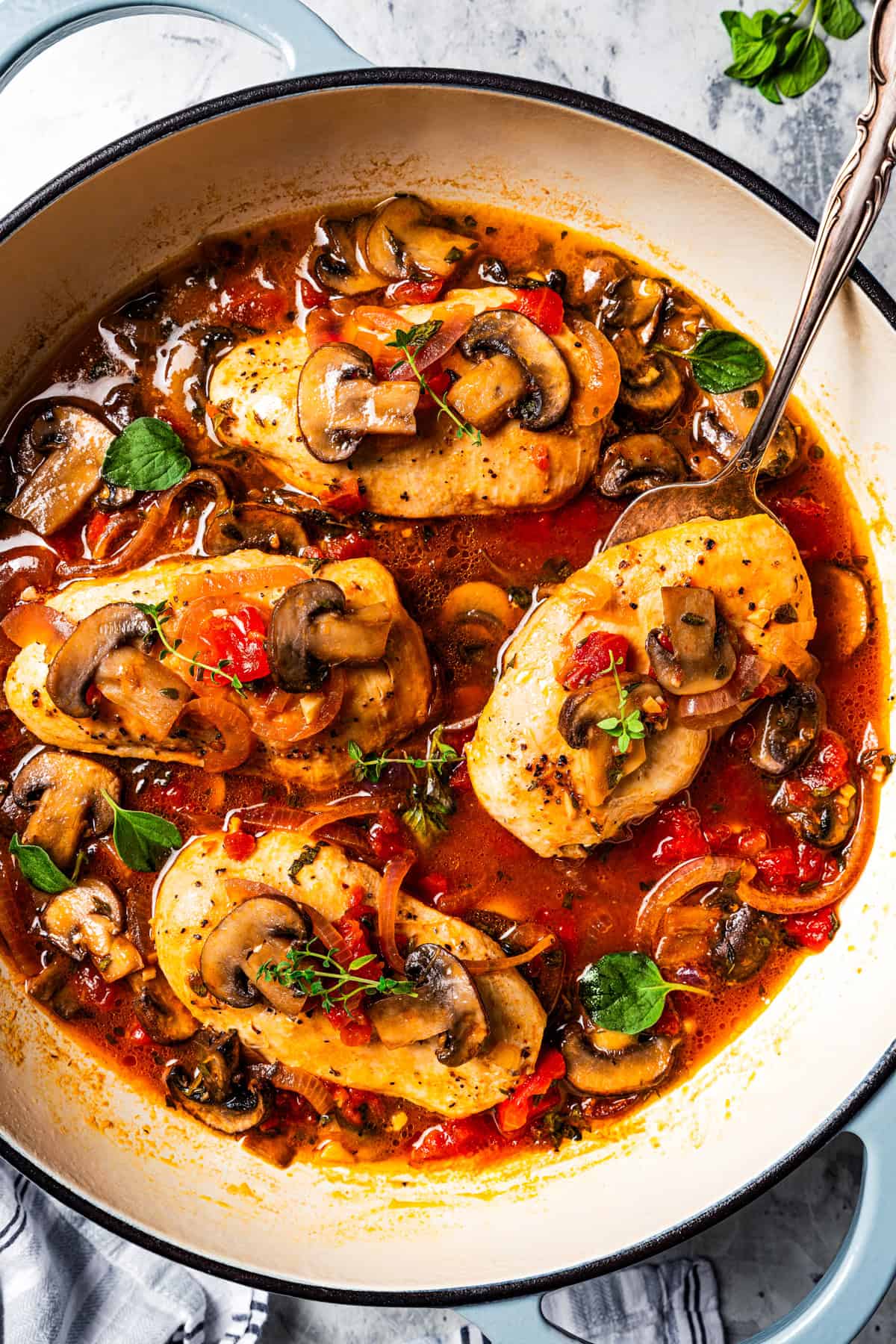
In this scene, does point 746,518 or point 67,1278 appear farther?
point 67,1278

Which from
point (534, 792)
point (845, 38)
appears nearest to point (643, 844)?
point (534, 792)

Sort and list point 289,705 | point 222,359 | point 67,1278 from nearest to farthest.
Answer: point 289,705
point 222,359
point 67,1278

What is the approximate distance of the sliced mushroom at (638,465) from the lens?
4.29 meters

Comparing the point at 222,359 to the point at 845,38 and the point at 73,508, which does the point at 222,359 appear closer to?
the point at 73,508

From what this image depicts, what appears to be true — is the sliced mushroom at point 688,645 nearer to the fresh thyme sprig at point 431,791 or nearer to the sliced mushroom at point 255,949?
the fresh thyme sprig at point 431,791

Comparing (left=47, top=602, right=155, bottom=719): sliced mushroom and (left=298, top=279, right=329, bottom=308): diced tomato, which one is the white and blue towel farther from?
(left=298, top=279, right=329, bottom=308): diced tomato

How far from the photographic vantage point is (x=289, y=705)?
13.0ft

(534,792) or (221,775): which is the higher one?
(534,792)

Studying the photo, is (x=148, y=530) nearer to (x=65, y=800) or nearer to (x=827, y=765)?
(x=65, y=800)

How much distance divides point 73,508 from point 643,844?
259 centimetres

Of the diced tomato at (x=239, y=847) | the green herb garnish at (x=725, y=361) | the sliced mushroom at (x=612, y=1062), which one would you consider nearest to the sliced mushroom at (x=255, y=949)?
the diced tomato at (x=239, y=847)

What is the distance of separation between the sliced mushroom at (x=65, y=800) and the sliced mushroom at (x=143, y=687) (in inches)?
18.8

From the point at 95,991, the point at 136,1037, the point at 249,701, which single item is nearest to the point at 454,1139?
the point at 136,1037

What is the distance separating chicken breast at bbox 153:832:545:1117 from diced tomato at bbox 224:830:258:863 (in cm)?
2
